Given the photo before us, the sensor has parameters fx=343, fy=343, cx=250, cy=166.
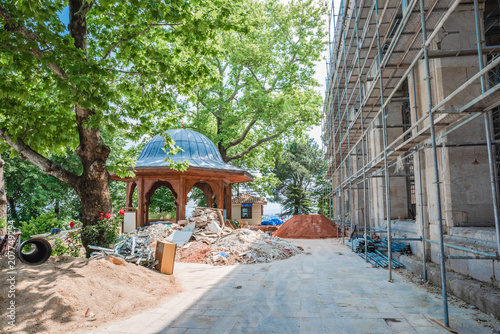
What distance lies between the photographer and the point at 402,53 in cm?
848

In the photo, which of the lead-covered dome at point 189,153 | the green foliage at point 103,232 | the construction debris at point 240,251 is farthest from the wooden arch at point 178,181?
the green foliage at point 103,232

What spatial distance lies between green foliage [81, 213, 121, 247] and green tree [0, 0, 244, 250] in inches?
4.3

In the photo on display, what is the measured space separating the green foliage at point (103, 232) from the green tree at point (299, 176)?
1380 inches

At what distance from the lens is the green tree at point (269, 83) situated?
25109 millimetres

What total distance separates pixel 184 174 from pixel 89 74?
35.8 feet

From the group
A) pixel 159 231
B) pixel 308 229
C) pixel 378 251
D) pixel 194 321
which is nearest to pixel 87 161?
pixel 194 321

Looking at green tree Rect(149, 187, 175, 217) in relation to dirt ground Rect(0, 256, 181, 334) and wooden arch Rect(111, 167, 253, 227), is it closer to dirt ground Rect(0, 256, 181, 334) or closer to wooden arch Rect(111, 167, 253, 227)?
wooden arch Rect(111, 167, 253, 227)

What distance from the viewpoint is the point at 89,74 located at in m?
7.00

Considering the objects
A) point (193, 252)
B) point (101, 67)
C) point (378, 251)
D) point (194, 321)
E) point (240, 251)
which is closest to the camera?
point (194, 321)

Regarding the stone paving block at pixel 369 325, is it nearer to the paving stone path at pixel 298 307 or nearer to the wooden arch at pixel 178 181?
the paving stone path at pixel 298 307

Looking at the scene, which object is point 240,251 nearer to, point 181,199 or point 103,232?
point 103,232

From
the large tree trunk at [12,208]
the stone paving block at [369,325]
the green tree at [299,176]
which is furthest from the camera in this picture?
the green tree at [299,176]

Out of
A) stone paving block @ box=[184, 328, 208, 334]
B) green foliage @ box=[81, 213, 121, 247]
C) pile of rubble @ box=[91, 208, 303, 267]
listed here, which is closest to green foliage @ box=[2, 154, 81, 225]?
pile of rubble @ box=[91, 208, 303, 267]

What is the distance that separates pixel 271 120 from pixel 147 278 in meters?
19.0
